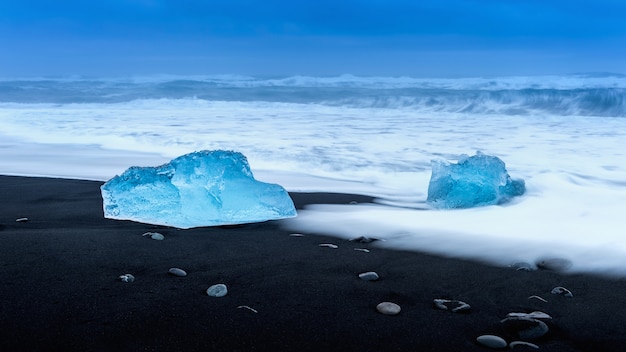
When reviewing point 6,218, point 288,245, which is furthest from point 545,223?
point 6,218

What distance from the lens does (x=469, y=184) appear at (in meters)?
4.57

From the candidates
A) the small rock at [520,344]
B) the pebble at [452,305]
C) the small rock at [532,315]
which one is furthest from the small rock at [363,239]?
the small rock at [520,344]

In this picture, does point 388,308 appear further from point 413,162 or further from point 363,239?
point 413,162

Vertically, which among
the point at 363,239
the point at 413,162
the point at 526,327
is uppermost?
the point at 526,327

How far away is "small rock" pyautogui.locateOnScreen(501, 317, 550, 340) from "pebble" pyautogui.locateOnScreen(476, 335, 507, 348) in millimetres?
105

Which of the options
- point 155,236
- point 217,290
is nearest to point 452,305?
point 217,290

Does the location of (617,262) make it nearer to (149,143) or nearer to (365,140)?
(365,140)

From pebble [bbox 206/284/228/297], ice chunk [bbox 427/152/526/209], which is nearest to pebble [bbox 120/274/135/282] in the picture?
pebble [bbox 206/284/228/297]

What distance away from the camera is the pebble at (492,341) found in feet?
6.40

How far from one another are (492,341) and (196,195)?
2.42 m

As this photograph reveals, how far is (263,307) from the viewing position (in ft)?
7.43

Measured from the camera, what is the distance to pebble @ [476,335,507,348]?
1.95 m

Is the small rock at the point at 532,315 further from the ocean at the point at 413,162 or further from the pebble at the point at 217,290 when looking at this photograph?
the pebble at the point at 217,290

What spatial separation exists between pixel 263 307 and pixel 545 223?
8.44 ft
